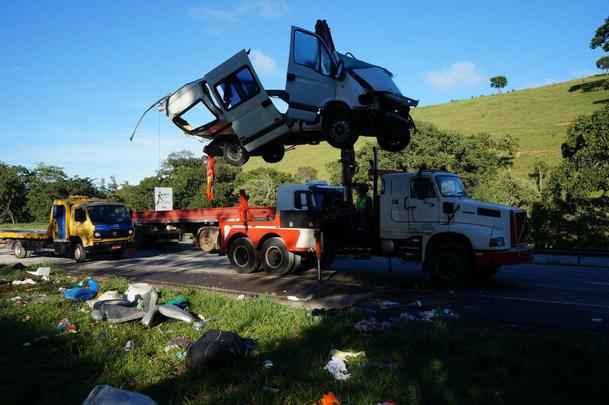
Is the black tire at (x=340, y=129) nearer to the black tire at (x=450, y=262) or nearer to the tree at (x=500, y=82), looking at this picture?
the black tire at (x=450, y=262)

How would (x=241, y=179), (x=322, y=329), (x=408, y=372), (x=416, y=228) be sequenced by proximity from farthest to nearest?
(x=241, y=179)
(x=416, y=228)
(x=322, y=329)
(x=408, y=372)

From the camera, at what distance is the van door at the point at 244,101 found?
9.46 m

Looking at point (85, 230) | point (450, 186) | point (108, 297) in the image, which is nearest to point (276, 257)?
point (450, 186)

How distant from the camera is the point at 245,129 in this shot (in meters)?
9.81

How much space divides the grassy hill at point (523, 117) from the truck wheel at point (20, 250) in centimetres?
3915

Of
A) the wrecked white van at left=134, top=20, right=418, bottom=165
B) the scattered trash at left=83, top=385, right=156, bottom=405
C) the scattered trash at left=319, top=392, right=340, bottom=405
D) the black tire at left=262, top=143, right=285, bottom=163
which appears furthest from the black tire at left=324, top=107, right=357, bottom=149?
the scattered trash at left=83, top=385, right=156, bottom=405

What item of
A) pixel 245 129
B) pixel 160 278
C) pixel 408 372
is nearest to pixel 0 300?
pixel 160 278

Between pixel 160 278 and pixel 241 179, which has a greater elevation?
pixel 241 179

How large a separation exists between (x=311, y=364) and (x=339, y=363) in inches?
11.2

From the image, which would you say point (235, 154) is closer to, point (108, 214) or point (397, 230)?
point (397, 230)

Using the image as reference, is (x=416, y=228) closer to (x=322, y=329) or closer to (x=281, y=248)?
(x=281, y=248)

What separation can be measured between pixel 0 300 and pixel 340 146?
6895 millimetres

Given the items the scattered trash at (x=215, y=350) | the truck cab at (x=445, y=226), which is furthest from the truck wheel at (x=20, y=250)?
the scattered trash at (x=215, y=350)

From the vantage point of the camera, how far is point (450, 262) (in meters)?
10.4
